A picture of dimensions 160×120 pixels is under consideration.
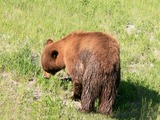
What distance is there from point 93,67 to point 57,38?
14.0 feet

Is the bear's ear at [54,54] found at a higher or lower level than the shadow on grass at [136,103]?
higher

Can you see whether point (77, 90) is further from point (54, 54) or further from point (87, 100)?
point (54, 54)

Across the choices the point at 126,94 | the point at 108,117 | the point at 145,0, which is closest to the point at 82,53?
the point at 108,117

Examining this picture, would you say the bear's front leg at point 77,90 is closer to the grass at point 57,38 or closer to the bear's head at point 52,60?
the grass at point 57,38

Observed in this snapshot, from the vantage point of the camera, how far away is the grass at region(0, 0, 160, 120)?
295 inches

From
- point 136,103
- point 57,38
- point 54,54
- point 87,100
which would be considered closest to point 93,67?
point 87,100

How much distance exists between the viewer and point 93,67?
6957 mm

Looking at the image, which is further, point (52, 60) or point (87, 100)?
point (52, 60)

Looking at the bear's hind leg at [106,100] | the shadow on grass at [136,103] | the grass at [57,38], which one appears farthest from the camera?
the shadow on grass at [136,103]

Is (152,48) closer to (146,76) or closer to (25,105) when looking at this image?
(146,76)

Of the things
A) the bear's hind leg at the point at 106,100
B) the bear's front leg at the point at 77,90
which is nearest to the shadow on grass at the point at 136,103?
the bear's hind leg at the point at 106,100

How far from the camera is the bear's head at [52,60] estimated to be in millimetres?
8023

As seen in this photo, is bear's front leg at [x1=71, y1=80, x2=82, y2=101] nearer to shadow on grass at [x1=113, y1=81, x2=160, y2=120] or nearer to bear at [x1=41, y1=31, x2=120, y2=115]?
bear at [x1=41, y1=31, x2=120, y2=115]

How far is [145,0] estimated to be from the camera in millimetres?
15938
